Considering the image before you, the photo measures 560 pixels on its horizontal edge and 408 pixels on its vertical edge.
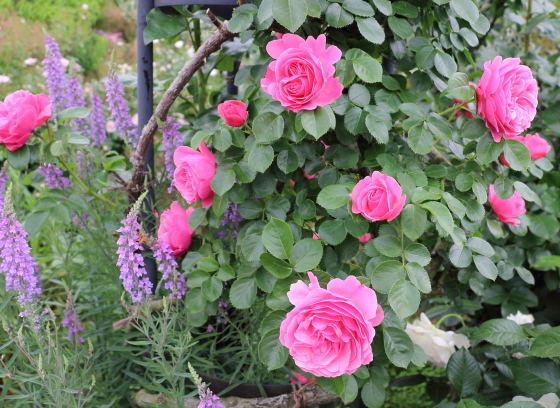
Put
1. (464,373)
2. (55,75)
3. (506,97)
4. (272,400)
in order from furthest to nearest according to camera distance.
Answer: (55,75)
(464,373)
(272,400)
(506,97)

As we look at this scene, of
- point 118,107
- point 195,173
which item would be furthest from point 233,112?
point 118,107

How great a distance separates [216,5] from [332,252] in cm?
62

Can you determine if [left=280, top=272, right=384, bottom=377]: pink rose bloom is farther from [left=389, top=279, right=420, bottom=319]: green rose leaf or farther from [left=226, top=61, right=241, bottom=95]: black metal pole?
[left=226, top=61, right=241, bottom=95]: black metal pole

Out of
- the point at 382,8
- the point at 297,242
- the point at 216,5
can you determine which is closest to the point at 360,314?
the point at 297,242

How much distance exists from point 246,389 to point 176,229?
0.38m

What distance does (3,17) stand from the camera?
5.60 metres

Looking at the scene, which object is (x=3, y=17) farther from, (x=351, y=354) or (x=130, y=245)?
(x=351, y=354)

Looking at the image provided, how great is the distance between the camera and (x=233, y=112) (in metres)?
0.92

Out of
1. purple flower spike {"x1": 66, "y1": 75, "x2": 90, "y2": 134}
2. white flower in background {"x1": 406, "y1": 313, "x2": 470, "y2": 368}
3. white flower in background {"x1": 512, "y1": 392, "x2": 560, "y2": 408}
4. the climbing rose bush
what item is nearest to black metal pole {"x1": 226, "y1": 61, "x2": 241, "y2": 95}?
the climbing rose bush

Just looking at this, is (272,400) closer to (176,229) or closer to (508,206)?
(176,229)

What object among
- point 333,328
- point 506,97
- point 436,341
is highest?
point 506,97

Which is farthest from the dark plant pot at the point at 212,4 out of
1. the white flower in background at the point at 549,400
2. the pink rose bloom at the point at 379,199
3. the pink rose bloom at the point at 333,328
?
the white flower in background at the point at 549,400

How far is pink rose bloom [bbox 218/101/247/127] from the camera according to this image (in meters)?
0.92

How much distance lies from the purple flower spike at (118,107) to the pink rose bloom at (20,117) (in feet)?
0.56
